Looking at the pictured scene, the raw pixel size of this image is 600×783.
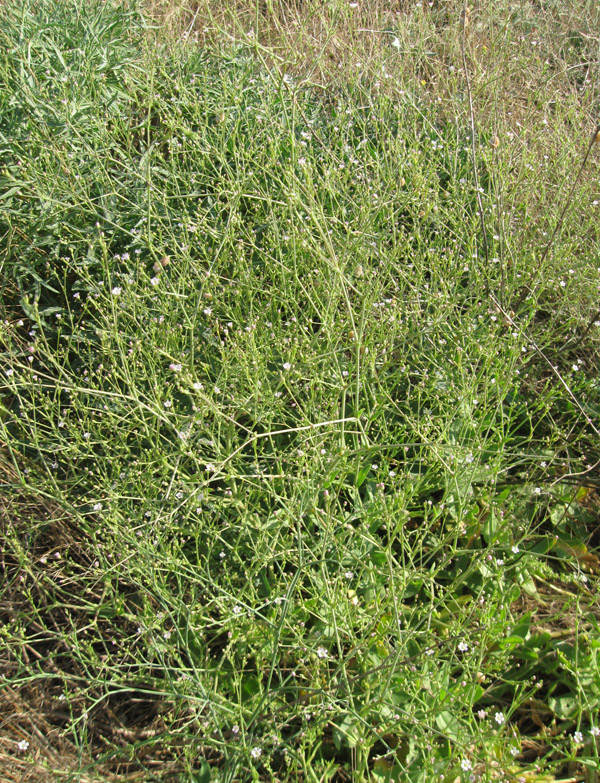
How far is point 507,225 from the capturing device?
294cm

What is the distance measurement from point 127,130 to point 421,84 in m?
1.81

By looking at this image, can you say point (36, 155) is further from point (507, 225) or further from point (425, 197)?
point (507, 225)

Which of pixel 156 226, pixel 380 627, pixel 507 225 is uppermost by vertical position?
pixel 507 225

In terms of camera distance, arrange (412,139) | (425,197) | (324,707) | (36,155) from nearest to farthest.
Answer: (324,707) → (425,197) → (36,155) → (412,139)

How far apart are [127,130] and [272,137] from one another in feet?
2.12

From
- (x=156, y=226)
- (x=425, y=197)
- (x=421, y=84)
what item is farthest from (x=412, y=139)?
(x=156, y=226)

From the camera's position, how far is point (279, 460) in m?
1.91

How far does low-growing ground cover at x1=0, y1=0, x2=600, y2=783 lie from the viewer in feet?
5.66

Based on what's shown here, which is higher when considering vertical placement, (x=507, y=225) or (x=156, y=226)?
(x=507, y=225)

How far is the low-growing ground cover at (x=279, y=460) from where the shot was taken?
1.72 m

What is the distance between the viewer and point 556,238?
8.84 ft

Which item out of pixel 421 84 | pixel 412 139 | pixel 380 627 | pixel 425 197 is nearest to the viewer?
pixel 380 627

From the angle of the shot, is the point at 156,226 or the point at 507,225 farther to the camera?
the point at 507,225

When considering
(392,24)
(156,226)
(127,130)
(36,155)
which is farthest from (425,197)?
(392,24)
